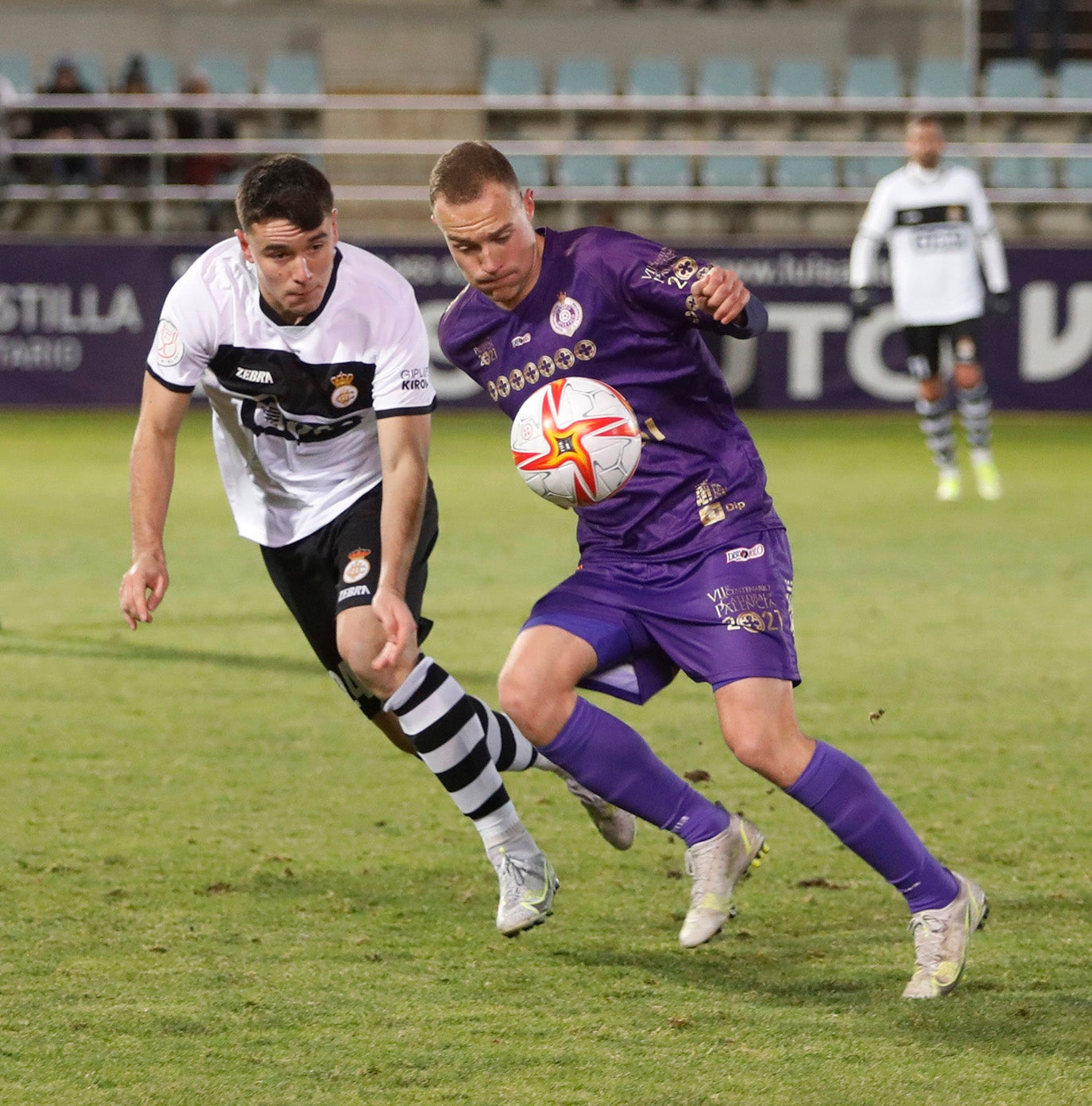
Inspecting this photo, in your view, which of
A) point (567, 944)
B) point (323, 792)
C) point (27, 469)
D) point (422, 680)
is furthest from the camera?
point (27, 469)

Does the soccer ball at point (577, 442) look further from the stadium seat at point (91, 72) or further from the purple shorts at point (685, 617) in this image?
the stadium seat at point (91, 72)

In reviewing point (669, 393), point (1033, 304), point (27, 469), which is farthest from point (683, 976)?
point (1033, 304)

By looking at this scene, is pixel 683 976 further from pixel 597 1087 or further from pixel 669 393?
pixel 669 393

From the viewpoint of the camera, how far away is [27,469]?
13.9 m

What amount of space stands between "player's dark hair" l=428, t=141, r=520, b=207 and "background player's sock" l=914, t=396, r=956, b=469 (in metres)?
9.00

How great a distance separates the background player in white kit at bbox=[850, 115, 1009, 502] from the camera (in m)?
12.5

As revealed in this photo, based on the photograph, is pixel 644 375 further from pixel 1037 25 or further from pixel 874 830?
pixel 1037 25

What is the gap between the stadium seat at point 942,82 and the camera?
771 inches

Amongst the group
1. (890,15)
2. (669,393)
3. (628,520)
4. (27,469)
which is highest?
(890,15)

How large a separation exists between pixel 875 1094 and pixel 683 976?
0.73m

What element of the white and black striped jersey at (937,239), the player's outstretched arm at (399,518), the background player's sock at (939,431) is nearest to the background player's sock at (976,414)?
the background player's sock at (939,431)

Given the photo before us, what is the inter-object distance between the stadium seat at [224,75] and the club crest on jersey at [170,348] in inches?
631

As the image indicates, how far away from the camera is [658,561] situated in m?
3.98

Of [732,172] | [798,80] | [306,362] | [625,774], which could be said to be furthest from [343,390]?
[798,80]
